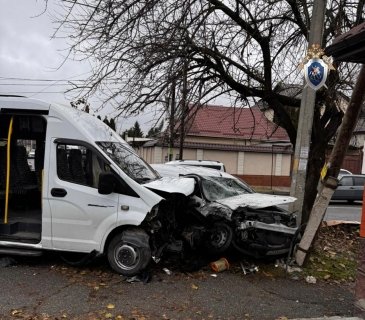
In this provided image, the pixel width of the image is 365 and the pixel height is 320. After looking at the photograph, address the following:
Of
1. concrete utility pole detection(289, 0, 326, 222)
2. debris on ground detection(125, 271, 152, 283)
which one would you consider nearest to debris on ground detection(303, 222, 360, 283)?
concrete utility pole detection(289, 0, 326, 222)

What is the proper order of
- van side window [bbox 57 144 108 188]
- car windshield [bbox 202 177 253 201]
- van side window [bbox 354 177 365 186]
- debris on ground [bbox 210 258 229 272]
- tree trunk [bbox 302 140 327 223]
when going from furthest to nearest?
van side window [bbox 354 177 365 186] → tree trunk [bbox 302 140 327 223] → car windshield [bbox 202 177 253 201] → debris on ground [bbox 210 258 229 272] → van side window [bbox 57 144 108 188]

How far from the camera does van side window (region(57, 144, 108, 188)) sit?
7.02 meters

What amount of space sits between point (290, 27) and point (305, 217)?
433 cm

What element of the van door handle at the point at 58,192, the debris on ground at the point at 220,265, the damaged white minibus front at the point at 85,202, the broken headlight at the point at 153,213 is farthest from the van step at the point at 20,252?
the debris on ground at the point at 220,265

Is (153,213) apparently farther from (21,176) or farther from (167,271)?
(21,176)

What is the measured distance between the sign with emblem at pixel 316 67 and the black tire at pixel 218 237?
8.57 feet

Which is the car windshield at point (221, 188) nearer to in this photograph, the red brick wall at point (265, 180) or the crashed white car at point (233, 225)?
the crashed white car at point (233, 225)

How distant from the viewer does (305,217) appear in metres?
9.52

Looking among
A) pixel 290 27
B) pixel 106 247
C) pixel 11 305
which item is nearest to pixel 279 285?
A: pixel 106 247

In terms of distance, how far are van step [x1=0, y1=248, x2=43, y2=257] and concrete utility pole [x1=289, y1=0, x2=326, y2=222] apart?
4217mm

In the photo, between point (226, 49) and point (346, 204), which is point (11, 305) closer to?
point (226, 49)

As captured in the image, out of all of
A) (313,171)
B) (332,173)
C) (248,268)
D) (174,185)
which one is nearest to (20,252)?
(174,185)

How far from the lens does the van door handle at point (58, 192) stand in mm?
6961

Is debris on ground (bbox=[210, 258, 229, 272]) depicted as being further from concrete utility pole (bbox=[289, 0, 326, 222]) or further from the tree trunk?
the tree trunk
